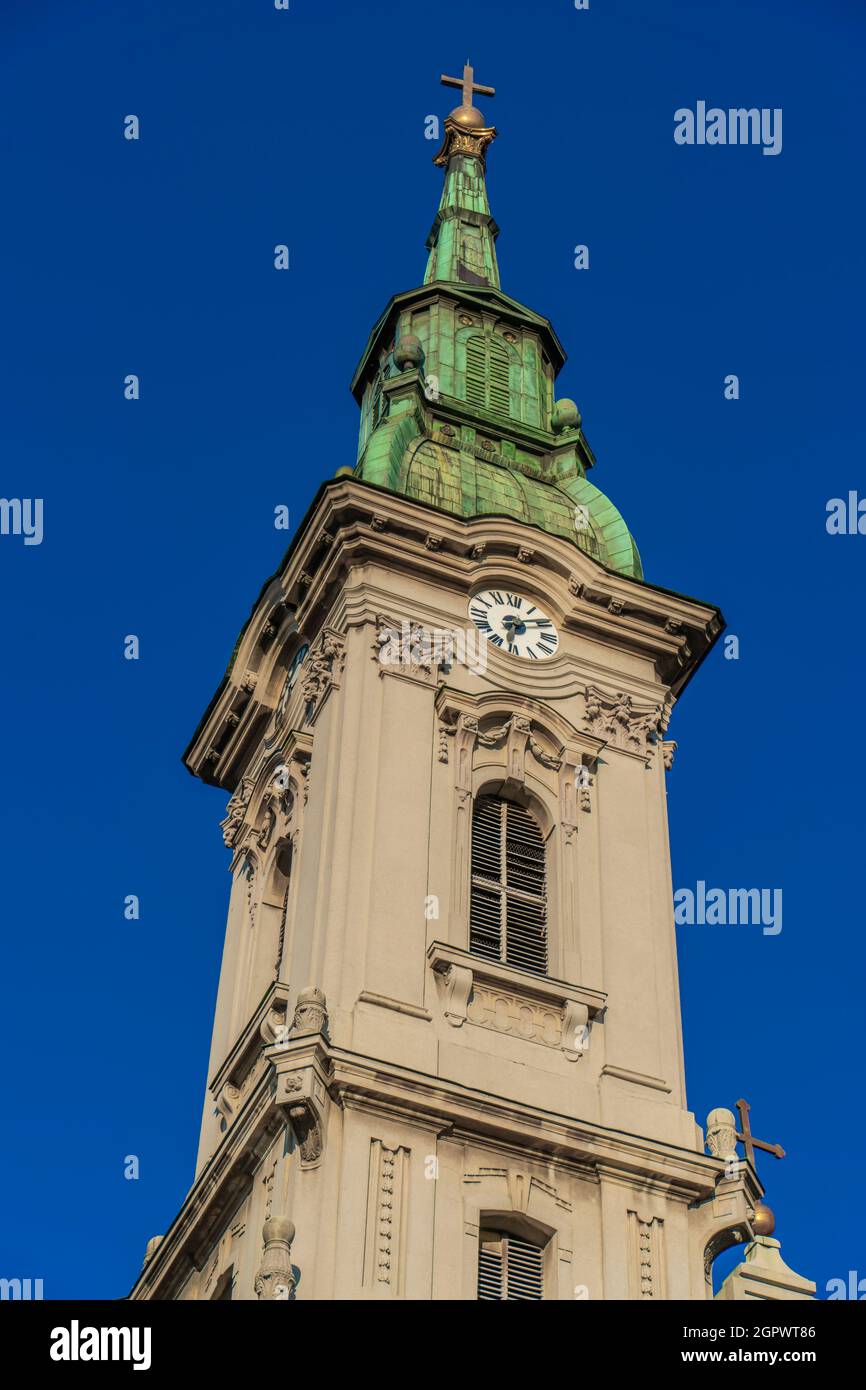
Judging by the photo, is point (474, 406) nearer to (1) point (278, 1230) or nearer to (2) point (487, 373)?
(2) point (487, 373)

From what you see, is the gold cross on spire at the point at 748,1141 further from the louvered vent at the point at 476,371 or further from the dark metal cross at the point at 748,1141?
the louvered vent at the point at 476,371

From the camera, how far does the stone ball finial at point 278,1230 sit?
3750 cm

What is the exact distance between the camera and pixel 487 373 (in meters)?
59.8

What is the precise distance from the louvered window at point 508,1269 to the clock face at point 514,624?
12981 mm

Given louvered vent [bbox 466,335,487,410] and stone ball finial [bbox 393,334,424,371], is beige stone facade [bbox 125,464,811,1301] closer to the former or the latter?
stone ball finial [bbox 393,334,424,371]

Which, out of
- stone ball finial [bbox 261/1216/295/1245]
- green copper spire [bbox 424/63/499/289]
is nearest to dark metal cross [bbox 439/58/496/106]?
green copper spire [bbox 424/63/499/289]

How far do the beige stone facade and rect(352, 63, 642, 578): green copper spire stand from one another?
8.21ft

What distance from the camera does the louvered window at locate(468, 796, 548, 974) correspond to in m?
45.1

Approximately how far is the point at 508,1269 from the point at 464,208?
1365 inches

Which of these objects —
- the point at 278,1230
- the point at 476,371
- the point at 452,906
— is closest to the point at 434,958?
the point at 452,906
